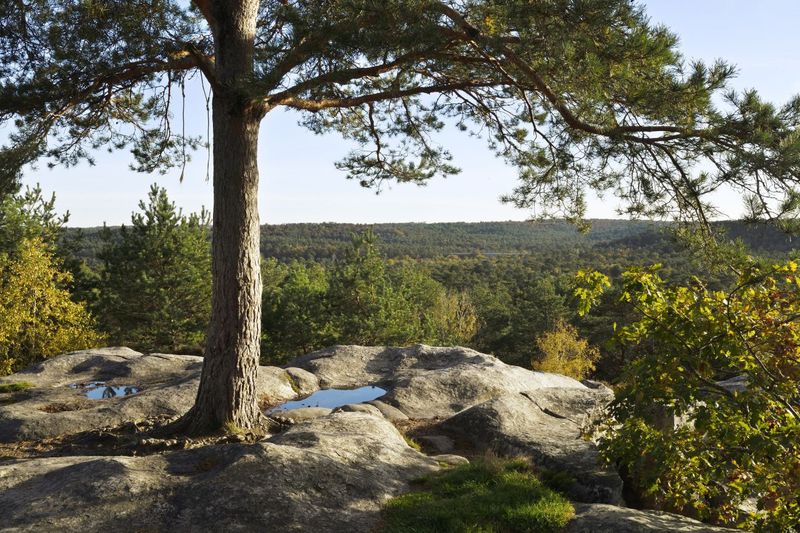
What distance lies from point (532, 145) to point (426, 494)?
5.31 meters

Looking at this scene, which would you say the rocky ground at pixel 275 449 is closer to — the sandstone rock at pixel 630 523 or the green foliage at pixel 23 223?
the sandstone rock at pixel 630 523

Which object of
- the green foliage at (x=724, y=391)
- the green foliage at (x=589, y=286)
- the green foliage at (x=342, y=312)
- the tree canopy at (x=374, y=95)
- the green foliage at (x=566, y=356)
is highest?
the tree canopy at (x=374, y=95)

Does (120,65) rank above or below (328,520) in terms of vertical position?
above

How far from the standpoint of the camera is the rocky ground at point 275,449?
14.7 feet

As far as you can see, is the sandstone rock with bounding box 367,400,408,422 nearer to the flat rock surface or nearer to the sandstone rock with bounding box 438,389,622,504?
the sandstone rock with bounding box 438,389,622,504

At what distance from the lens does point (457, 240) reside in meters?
99.3

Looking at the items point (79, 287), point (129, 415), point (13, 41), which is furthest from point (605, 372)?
point (13, 41)

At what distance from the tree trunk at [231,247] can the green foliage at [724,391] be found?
13.2 feet

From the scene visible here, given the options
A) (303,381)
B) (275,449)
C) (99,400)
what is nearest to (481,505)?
(275,449)

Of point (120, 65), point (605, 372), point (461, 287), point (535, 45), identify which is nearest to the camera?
point (535, 45)

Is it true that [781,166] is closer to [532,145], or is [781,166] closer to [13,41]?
[532,145]

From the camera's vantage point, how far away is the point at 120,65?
22.2 ft

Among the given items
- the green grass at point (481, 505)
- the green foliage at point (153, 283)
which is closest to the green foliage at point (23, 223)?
the green foliage at point (153, 283)

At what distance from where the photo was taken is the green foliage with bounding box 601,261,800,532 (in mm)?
3814
